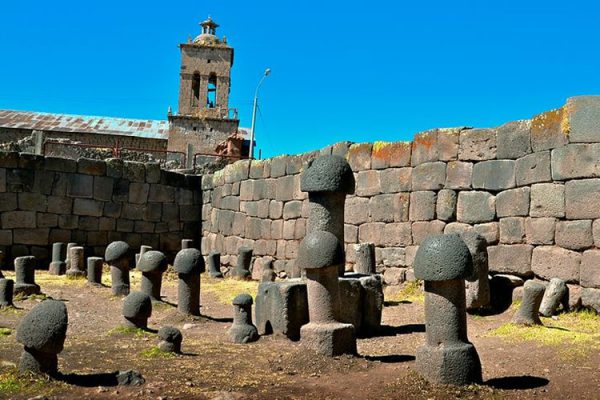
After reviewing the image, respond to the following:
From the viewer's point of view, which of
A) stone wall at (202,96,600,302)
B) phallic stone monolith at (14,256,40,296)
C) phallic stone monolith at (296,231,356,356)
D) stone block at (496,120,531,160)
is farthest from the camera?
phallic stone monolith at (14,256,40,296)

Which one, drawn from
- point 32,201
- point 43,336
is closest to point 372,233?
point 43,336

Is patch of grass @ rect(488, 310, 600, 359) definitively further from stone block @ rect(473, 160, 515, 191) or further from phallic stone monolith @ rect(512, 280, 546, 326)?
stone block @ rect(473, 160, 515, 191)

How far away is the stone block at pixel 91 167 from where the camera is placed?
1481 cm

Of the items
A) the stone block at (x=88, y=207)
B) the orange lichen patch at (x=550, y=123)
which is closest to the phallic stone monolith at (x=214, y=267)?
the stone block at (x=88, y=207)

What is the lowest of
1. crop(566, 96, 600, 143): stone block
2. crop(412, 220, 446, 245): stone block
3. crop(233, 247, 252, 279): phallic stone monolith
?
crop(233, 247, 252, 279): phallic stone monolith

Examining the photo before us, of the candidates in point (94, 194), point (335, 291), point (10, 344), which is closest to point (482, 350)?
point (335, 291)

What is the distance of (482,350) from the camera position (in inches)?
247

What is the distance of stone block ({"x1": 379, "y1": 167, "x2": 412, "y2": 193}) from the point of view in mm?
10582

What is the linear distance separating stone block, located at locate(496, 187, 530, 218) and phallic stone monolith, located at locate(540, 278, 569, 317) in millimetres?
1211

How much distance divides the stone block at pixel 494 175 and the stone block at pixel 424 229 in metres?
0.94

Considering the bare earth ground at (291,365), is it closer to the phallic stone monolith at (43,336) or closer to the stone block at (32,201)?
the phallic stone monolith at (43,336)

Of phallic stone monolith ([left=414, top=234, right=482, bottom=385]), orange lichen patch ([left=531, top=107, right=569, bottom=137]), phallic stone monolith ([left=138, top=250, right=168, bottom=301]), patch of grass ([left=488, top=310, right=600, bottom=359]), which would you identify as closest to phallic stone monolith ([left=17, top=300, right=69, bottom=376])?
phallic stone monolith ([left=414, top=234, right=482, bottom=385])

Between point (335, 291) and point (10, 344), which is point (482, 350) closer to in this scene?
point (335, 291)

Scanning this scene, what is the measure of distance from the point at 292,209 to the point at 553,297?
6.35m
